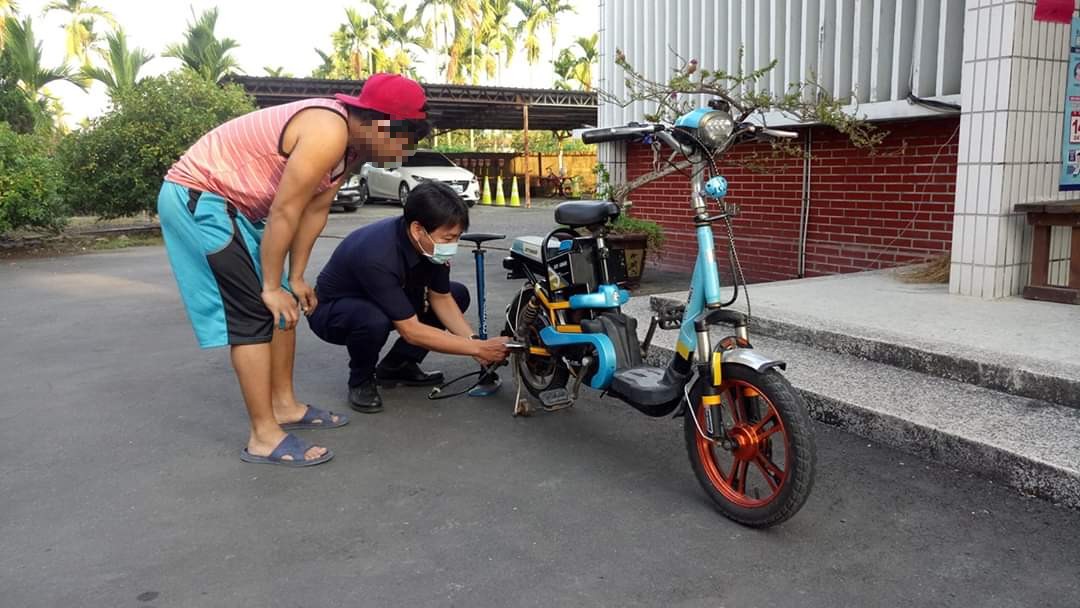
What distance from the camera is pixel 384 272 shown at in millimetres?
4055

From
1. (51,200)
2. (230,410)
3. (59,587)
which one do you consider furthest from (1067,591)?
(51,200)

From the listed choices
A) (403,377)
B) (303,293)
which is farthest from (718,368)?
(403,377)

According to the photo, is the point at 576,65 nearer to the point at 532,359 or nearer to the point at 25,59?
the point at 25,59

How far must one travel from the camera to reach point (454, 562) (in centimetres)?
279

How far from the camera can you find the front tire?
9.14ft

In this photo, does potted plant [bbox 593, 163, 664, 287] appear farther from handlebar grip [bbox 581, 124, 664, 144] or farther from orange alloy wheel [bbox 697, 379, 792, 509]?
orange alloy wheel [bbox 697, 379, 792, 509]

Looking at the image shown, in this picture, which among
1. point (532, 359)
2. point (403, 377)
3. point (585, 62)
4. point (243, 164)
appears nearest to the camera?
point (243, 164)

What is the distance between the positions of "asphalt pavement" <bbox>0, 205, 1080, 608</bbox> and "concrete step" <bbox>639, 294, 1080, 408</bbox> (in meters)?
0.69

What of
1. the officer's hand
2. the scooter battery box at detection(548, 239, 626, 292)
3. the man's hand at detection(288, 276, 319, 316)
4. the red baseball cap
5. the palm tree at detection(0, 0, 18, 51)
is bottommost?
the officer's hand

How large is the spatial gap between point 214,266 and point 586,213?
1.61 meters

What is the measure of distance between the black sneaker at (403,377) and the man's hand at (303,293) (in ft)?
3.18

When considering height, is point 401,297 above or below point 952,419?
above

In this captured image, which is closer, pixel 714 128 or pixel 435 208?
pixel 714 128

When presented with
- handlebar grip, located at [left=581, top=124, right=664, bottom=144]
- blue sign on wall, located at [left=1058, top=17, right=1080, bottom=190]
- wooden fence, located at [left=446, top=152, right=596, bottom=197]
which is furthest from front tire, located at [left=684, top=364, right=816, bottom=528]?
wooden fence, located at [left=446, top=152, right=596, bottom=197]
